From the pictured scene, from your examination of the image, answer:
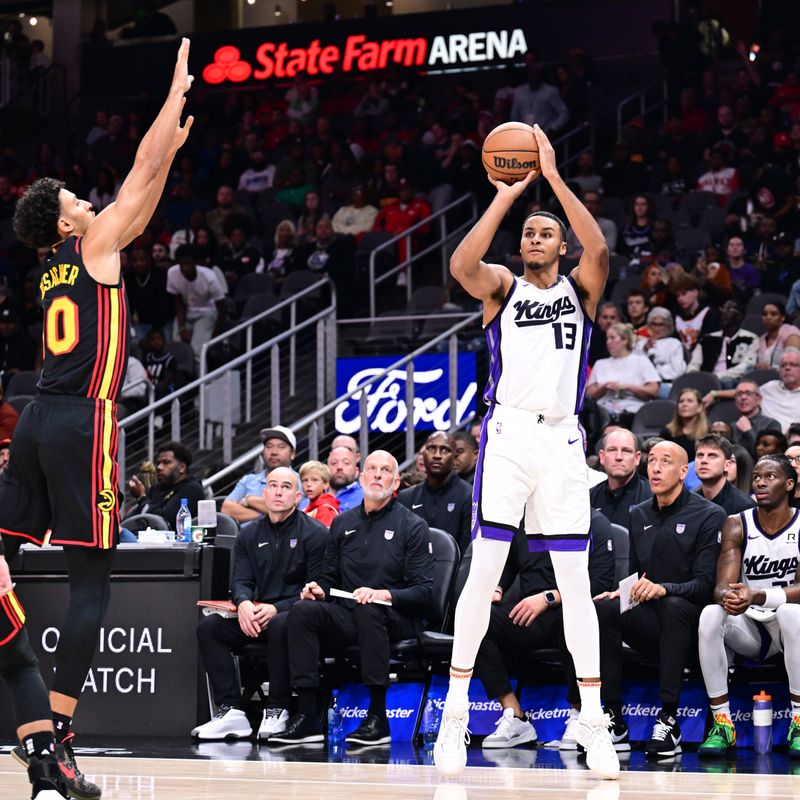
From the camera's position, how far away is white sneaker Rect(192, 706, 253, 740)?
749 cm

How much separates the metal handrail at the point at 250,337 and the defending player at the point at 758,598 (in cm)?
636

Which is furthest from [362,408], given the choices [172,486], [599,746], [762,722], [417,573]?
[599,746]

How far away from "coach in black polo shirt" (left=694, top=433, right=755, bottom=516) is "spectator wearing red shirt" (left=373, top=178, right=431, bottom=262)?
820 cm

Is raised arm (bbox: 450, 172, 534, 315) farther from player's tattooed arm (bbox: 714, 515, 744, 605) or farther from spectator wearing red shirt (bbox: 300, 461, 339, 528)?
spectator wearing red shirt (bbox: 300, 461, 339, 528)

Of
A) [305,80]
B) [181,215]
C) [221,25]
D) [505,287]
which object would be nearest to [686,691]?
[505,287]

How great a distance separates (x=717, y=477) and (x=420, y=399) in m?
4.91

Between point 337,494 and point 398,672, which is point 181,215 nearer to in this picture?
point 337,494

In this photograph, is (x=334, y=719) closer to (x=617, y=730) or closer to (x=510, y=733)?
(x=510, y=733)

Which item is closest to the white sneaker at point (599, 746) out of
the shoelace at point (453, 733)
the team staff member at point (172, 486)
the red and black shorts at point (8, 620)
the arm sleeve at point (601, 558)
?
the shoelace at point (453, 733)

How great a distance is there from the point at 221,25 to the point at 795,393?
1340 cm

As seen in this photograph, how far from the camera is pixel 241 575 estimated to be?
8.22 metres

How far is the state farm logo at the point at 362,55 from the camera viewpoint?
19250 mm

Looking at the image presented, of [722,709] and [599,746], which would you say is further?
[722,709]

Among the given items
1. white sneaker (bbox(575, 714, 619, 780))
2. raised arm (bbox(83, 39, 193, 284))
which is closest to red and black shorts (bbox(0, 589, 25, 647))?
raised arm (bbox(83, 39, 193, 284))
